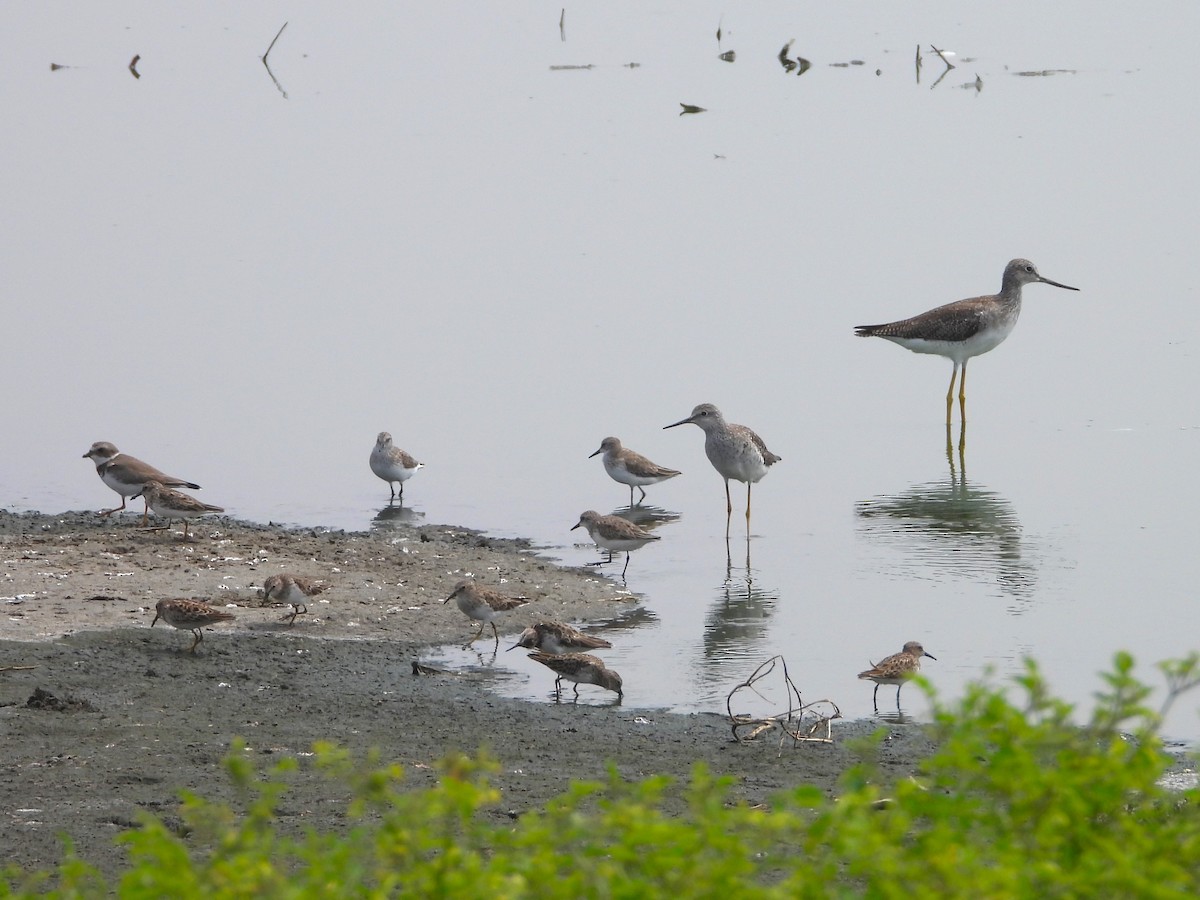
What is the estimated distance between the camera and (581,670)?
981 centimetres

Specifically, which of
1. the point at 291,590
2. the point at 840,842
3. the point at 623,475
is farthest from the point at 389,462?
the point at 840,842

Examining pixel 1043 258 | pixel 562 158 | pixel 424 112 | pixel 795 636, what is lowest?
pixel 795 636

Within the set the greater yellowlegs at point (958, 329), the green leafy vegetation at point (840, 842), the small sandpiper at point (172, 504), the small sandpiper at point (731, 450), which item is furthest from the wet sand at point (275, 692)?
the greater yellowlegs at point (958, 329)

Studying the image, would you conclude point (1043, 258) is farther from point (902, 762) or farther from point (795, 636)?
point (902, 762)

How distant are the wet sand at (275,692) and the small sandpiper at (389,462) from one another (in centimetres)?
170

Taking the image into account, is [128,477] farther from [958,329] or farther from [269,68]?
[269,68]

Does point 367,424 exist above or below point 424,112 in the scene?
below

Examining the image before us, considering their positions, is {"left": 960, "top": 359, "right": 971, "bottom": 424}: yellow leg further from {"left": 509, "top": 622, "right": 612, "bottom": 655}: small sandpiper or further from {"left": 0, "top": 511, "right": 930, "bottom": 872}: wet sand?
{"left": 509, "top": 622, "right": 612, "bottom": 655}: small sandpiper

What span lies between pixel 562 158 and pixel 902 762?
22.6m

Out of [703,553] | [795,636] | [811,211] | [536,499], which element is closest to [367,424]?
[536,499]

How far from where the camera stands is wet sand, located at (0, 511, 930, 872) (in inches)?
317

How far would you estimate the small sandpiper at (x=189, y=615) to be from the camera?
1022 cm

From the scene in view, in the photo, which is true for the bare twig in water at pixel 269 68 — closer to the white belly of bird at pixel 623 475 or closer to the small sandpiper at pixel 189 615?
the white belly of bird at pixel 623 475

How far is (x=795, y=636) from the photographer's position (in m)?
11.3
